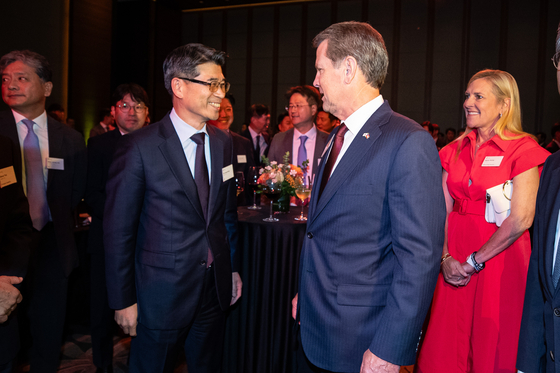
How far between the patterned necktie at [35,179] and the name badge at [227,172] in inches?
49.2

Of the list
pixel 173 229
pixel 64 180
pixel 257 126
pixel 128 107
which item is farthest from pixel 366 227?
pixel 257 126

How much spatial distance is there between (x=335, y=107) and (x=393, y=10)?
10106 mm

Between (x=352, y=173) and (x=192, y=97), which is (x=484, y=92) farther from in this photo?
(x=192, y=97)

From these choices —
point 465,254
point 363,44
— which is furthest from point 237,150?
point 363,44

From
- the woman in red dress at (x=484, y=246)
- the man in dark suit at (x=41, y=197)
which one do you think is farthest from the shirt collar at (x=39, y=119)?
the woman in red dress at (x=484, y=246)

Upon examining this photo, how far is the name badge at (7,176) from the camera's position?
1.45 m

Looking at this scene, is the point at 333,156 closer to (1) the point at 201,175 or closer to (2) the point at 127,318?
(1) the point at 201,175

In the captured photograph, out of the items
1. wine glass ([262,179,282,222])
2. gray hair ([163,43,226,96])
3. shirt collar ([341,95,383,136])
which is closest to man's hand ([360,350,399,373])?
shirt collar ([341,95,383,136])

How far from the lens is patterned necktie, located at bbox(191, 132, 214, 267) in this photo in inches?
66.5

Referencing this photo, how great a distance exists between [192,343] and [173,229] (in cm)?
59

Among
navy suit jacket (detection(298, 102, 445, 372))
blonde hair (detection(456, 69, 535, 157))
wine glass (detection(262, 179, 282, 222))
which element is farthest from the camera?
wine glass (detection(262, 179, 282, 222))

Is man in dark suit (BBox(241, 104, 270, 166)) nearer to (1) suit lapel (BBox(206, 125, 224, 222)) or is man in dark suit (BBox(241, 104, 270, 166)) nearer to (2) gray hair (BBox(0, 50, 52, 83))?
(2) gray hair (BBox(0, 50, 52, 83))

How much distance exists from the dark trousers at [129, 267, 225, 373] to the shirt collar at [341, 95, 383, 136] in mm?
913

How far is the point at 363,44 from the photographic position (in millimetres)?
1253
